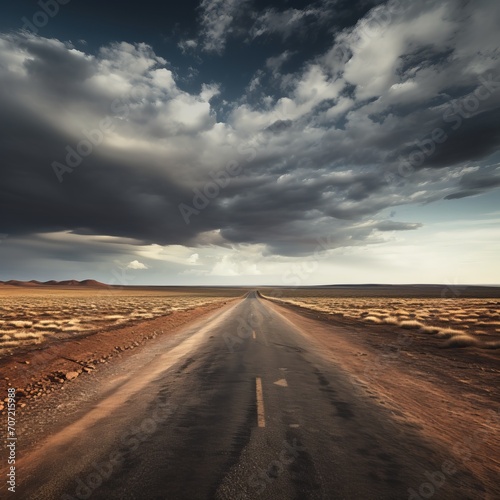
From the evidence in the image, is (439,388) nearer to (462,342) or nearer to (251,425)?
(251,425)

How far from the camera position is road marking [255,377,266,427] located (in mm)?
5374

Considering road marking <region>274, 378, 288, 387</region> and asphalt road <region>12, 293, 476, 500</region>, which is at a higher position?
asphalt road <region>12, 293, 476, 500</region>

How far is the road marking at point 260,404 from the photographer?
537 cm

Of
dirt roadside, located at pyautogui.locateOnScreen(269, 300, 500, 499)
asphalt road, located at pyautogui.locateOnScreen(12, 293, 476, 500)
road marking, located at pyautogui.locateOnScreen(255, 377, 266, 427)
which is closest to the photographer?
asphalt road, located at pyautogui.locateOnScreen(12, 293, 476, 500)

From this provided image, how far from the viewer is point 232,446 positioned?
454 centimetres

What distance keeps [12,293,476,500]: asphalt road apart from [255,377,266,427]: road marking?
21 mm

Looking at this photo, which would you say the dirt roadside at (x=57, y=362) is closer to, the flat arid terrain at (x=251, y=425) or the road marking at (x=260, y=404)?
the flat arid terrain at (x=251, y=425)

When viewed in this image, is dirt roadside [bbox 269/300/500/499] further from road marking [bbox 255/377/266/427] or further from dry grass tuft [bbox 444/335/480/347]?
road marking [bbox 255/377/266/427]

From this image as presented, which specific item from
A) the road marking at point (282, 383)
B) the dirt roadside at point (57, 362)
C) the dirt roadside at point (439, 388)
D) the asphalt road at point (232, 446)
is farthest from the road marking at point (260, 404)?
the dirt roadside at point (57, 362)

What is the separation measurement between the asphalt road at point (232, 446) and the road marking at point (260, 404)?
21 millimetres

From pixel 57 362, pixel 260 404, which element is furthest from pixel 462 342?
pixel 57 362

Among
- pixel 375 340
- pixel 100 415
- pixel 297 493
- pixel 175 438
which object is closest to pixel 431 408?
pixel 297 493

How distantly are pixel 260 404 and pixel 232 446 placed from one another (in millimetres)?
1754

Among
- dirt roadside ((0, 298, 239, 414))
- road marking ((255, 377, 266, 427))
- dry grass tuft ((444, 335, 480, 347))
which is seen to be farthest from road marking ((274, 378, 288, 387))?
dry grass tuft ((444, 335, 480, 347))
